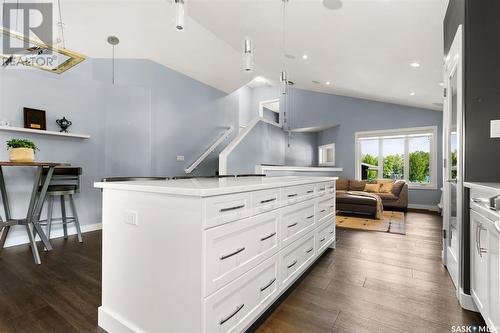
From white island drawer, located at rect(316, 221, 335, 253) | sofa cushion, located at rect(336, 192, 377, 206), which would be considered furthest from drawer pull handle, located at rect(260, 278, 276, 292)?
sofa cushion, located at rect(336, 192, 377, 206)

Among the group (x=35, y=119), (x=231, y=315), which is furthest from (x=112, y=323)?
(x=35, y=119)

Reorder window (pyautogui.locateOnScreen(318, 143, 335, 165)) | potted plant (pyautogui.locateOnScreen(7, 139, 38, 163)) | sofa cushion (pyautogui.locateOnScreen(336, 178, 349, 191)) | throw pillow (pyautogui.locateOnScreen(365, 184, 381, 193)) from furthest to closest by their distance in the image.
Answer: window (pyautogui.locateOnScreen(318, 143, 335, 165))
sofa cushion (pyautogui.locateOnScreen(336, 178, 349, 191))
throw pillow (pyautogui.locateOnScreen(365, 184, 381, 193))
potted plant (pyautogui.locateOnScreen(7, 139, 38, 163))

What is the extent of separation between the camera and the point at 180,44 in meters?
4.95

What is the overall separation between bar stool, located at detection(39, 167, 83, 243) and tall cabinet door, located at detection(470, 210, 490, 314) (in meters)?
4.33

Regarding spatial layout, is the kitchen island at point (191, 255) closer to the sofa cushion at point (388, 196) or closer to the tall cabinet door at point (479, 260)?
the tall cabinet door at point (479, 260)

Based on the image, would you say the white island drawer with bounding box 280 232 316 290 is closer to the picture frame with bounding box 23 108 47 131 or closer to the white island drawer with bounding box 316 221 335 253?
the white island drawer with bounding box 316 221 335 253

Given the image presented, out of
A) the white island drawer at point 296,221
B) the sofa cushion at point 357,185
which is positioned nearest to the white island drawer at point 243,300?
the white island drawer at point 296,221

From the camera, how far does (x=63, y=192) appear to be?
342 cm

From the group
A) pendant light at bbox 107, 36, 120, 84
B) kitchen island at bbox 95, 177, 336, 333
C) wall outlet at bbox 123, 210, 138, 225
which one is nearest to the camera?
kitchen island at bbox 95, 177, 336, 333

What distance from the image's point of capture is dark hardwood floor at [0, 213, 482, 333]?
5.30ft

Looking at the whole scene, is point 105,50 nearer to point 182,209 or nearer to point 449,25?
Answer: point 182,209

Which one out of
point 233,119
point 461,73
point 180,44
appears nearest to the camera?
point 461,73

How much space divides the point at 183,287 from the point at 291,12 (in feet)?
10.6

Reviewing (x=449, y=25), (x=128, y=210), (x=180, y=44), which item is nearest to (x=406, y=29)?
(x=449, y=25)
